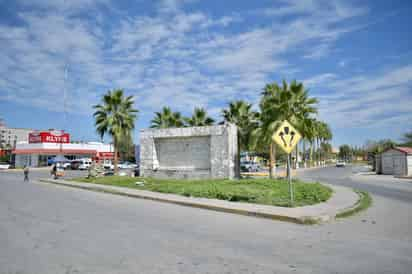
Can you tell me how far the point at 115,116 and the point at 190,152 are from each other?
10.5 m

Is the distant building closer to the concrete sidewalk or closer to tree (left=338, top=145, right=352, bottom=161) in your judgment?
tree (left=338, top=145, right=352, bottom=161)

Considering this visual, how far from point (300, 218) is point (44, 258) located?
6.90 m

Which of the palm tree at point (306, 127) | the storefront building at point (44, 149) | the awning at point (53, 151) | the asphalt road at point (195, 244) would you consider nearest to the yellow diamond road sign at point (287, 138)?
the asphalt road at point (195, 244)

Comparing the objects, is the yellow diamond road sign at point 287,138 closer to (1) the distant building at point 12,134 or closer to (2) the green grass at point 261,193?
(2) the green grass at point 261,193

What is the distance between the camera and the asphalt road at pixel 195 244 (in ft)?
18.5

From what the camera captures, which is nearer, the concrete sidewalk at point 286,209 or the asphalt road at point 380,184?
the concrete sidewalk at point 286,209

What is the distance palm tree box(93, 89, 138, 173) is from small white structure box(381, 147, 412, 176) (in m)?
28.2

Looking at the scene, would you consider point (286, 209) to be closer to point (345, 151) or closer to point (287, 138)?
point (287, 138)

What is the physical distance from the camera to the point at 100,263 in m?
5.79

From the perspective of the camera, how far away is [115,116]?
3216cm

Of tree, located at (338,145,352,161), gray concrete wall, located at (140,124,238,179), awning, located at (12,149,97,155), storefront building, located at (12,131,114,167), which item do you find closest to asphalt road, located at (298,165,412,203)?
gray concrete wall, located at (140,124,238,179)

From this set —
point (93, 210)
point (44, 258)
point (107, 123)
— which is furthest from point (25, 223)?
point (107, 123)

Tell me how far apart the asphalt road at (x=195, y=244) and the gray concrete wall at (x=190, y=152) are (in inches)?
484

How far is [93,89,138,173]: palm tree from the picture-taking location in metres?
31.8
